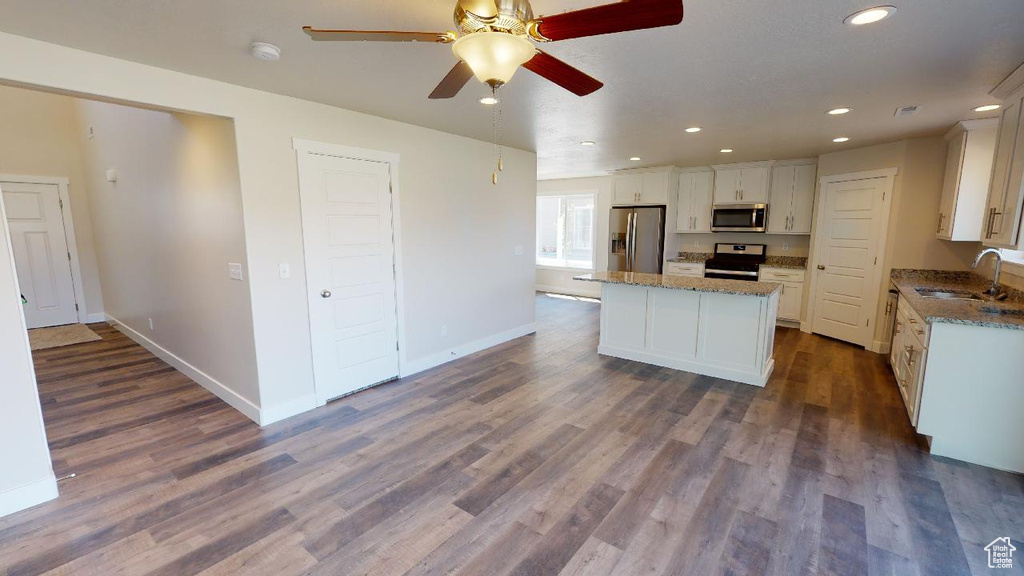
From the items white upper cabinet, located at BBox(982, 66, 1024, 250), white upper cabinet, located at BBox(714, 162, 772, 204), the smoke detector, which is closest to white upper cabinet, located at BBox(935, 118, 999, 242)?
white upper cabinet, located at BBox(982, 66, 1024, 250)

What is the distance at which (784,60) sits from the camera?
7.73 ft

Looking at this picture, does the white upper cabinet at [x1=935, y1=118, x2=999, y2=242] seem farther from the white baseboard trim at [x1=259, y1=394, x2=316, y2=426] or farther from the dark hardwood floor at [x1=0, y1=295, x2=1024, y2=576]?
the white baseboard trim at [x1=259, y1=394, x2=316, y2=426]

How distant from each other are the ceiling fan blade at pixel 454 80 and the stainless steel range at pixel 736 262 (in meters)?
5.43

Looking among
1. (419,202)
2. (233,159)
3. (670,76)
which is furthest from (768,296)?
(233,159)

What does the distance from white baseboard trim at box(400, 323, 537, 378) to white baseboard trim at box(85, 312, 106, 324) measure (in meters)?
5.54

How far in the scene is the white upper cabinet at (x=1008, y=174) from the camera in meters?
2.64

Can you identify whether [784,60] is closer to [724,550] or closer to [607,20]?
[607,20]

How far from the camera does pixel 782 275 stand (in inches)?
233

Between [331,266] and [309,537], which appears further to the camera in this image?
[331,266]

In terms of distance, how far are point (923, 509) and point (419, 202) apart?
4.18 meters

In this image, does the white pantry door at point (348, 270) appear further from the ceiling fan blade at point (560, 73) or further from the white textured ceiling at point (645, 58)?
the ceiling fan blade at point (560, 73)

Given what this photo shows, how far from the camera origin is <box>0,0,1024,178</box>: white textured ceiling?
1.84m

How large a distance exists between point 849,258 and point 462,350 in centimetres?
476

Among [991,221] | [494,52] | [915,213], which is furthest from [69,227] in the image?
[915,213]
